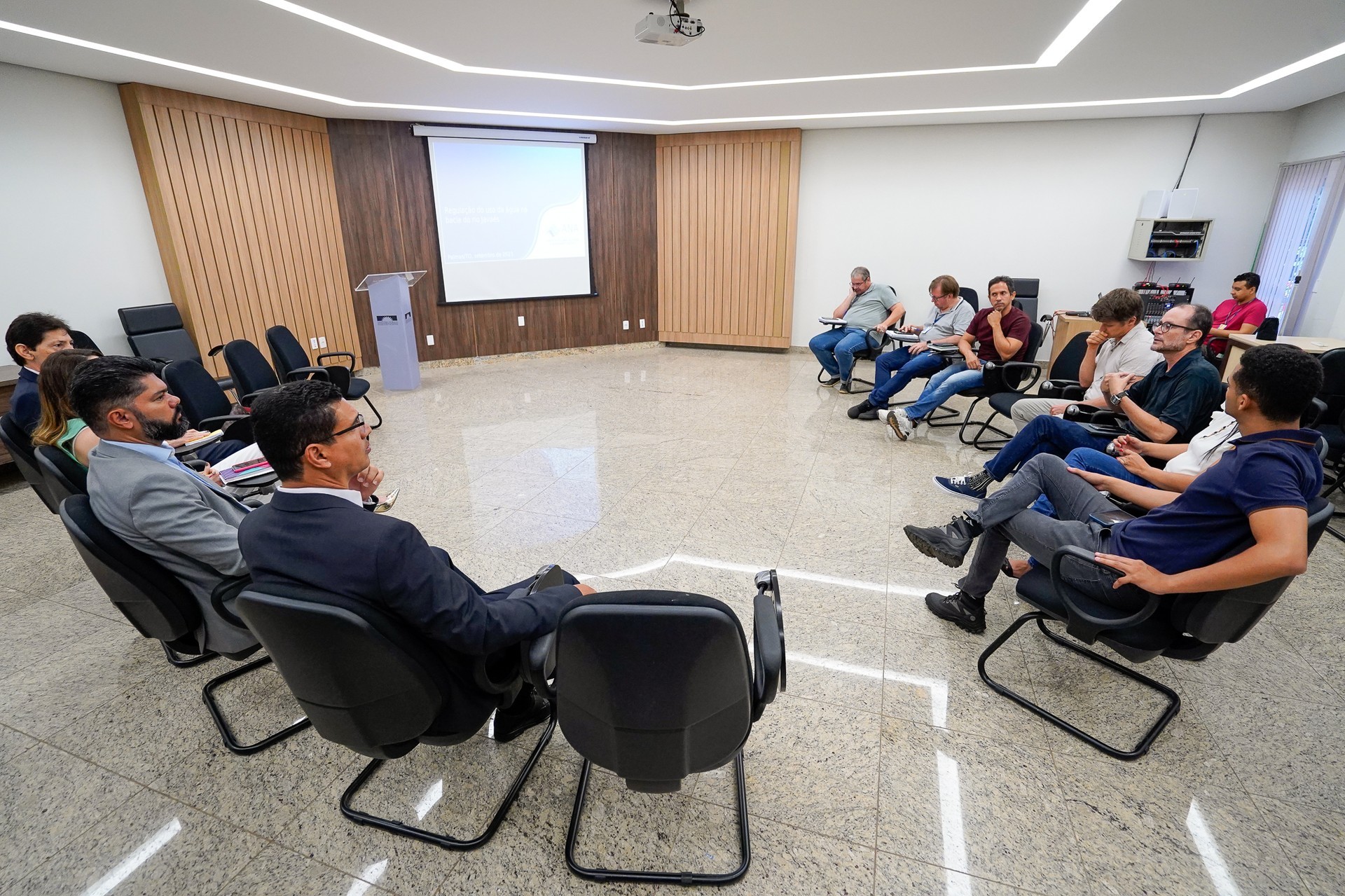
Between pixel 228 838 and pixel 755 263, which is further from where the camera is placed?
pixel 755 263

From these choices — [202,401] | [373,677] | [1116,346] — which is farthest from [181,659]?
[1116,346]

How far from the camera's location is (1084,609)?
1908 mm

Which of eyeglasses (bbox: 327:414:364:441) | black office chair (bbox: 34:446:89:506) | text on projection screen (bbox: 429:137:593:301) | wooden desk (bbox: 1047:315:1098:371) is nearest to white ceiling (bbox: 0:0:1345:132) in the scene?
text on projection screen (bbox: 429:137:593:301)

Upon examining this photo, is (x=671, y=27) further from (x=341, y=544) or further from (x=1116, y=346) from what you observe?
(x=341, y=544)

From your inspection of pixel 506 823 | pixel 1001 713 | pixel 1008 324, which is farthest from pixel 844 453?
pixel 506 823

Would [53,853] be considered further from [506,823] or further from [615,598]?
[615,598]

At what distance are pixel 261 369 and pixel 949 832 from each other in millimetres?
4936

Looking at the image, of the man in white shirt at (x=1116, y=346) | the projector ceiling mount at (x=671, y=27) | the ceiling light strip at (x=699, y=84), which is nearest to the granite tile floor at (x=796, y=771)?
the man in white shirt at (x=1116, y=346)

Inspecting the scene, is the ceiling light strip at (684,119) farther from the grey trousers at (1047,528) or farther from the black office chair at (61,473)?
the grey trousers at (1047,528)

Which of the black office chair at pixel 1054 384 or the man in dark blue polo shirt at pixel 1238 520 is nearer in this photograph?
the man in dark blue polo shirt at pixel 1238 520

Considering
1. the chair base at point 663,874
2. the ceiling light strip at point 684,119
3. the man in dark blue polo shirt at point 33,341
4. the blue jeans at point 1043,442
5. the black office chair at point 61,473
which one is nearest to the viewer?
the chair base at point 663,874

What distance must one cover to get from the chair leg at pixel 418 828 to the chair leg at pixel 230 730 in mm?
249

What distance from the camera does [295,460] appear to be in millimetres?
1387

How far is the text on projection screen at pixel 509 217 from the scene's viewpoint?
7.29 metres
